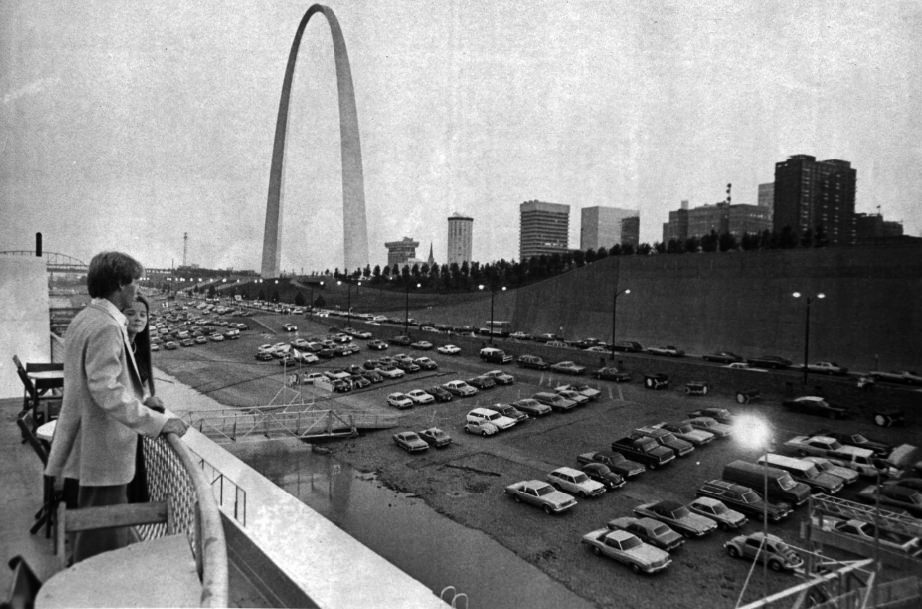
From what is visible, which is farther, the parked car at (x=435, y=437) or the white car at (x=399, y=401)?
the white car at (x=399, y=401)

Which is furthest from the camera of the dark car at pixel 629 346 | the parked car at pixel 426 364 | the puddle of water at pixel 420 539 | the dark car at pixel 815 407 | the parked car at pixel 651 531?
the dark car at pixel 629 346

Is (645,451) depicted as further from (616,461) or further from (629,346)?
(629,346)

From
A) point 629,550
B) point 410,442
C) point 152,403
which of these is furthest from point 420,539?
point 152,403

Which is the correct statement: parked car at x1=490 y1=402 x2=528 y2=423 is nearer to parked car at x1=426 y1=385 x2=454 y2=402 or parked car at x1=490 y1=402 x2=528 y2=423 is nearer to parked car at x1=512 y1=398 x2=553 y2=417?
parked car at x1=512 y1=398 x2=553 y2=417

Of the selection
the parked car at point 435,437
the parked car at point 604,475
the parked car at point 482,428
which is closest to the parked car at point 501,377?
the parked car at point 482,428

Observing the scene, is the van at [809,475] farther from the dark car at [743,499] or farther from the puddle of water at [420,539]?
the puddle of water at [420,539]

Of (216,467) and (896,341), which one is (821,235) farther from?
(216,467)
